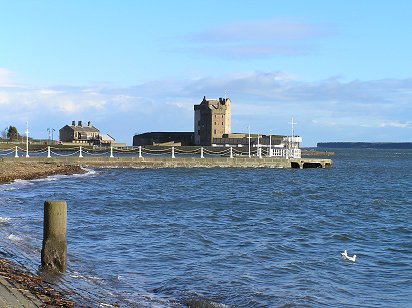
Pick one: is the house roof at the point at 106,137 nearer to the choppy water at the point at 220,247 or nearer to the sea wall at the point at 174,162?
the sea wall at the point at 174,162

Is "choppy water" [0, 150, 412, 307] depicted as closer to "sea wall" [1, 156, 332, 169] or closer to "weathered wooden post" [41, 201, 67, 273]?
"weathered wooden post" [41, 201, 67, 273]

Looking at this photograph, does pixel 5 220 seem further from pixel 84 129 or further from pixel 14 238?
pixel 84 129

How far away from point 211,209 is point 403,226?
25.9ft

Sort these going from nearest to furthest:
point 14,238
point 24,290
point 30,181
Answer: point 24,290 → point 14,238 → point 30,181

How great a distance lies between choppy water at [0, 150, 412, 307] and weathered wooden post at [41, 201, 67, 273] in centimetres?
31

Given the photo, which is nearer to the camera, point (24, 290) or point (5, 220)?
point (24, 290)

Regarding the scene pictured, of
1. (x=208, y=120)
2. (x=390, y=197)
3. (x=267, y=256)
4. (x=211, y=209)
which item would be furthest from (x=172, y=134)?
(x=267, y=256)

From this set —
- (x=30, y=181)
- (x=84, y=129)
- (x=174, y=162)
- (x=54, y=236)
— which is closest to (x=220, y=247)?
(x=54, y=236)

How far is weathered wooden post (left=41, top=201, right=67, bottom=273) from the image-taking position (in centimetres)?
1131

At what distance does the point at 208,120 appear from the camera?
128000 mm

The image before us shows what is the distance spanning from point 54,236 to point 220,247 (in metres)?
5.90

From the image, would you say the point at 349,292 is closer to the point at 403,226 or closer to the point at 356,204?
the point at 403,226

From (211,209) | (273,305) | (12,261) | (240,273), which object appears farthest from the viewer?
(211,209)

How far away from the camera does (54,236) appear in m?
11.5
